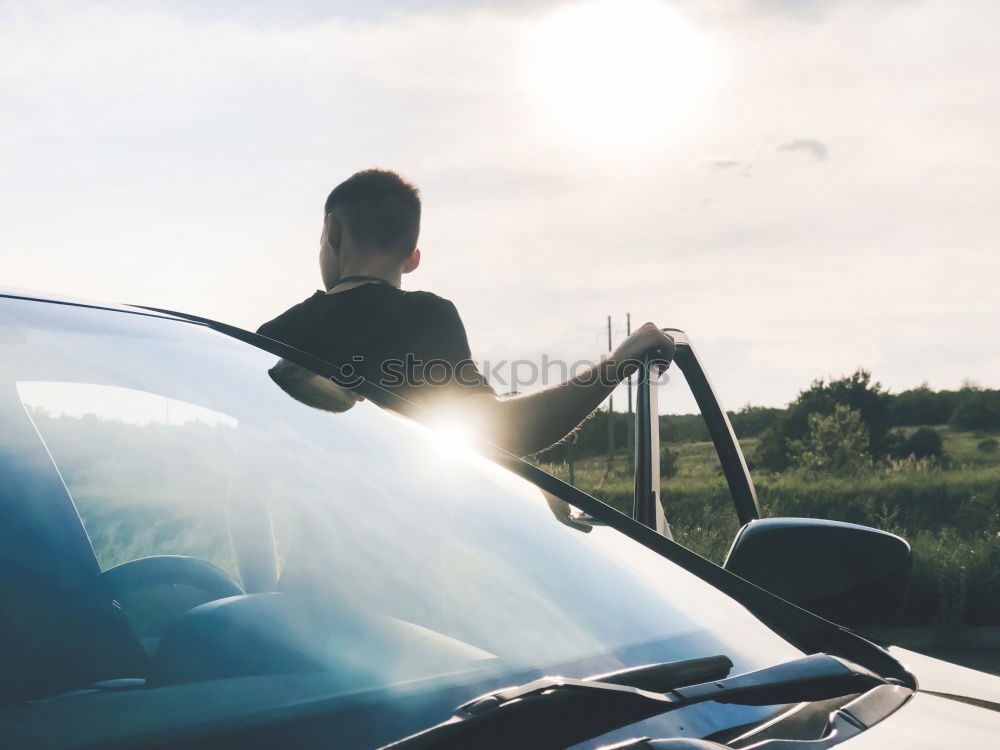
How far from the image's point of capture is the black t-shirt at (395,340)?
283 cm

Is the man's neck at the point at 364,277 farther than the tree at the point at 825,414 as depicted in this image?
No

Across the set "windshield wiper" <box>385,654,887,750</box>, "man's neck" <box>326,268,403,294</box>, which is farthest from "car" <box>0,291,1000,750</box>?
"man's neck" <box>326,268,403,294</box>

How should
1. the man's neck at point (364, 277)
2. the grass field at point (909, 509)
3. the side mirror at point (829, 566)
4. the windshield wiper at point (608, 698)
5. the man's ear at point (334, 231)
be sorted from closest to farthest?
the windshield wiper at point (608, 698) < the side mirror at point (829, 566) < the man's neck at point (364, 277) < the man's ear at point (334, 231) < the grass field at point (909, 509)

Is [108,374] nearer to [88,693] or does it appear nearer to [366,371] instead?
[88,693]

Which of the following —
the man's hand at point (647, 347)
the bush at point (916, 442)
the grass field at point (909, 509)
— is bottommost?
the grass field at point (909, 509)

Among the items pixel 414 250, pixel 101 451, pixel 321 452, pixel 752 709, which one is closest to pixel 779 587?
pixel 752 709

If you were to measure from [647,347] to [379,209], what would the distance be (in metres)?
1.00

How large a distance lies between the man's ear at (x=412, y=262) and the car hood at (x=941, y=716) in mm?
1960

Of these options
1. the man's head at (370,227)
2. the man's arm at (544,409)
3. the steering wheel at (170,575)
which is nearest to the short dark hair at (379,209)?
the man's head at (370,227)

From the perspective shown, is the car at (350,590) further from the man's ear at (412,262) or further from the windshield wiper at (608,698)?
the man's ear at (412,262)

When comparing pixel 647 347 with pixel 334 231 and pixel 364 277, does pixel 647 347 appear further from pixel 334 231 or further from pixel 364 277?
pixel 334 231

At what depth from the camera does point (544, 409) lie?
9.73 ft

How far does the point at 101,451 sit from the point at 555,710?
27.4 inches

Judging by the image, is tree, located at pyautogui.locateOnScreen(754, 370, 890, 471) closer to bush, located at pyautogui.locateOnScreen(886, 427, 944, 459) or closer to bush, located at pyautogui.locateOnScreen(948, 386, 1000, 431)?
bush, located at pyautogui.locateOnScreen(886, 427, 944, 459)
